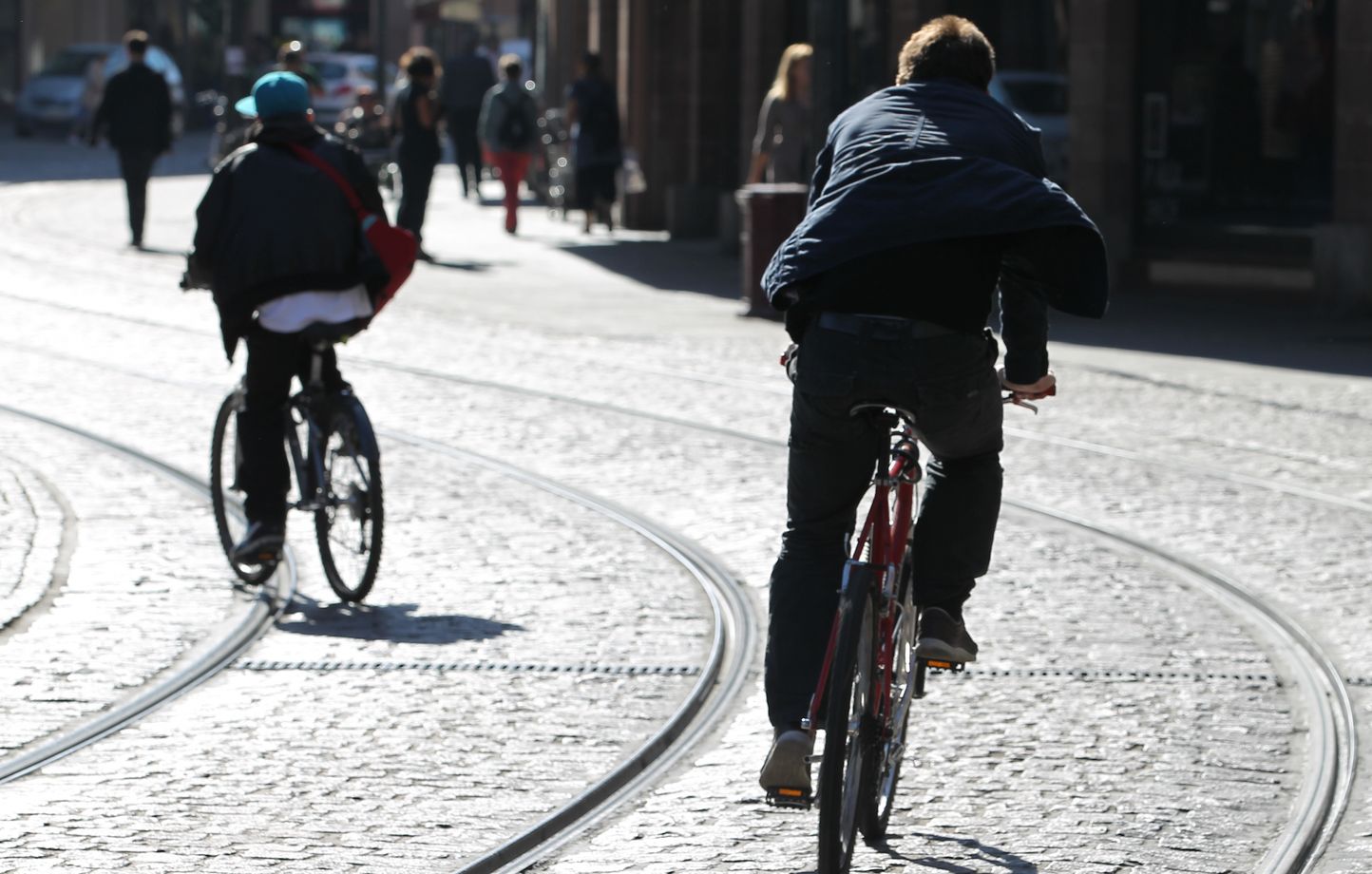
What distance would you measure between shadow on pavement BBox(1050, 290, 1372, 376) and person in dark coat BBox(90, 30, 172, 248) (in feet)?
26.6

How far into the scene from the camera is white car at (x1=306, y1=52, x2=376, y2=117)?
1929 inches

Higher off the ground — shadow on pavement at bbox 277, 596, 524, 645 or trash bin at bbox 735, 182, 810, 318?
trash bin at bbox 735, 182, 810, 318

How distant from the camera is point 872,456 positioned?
4.70 m

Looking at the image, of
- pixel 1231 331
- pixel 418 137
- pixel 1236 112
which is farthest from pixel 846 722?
pixel 418 137

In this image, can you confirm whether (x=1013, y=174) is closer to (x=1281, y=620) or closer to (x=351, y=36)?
(x=1281, y=620)

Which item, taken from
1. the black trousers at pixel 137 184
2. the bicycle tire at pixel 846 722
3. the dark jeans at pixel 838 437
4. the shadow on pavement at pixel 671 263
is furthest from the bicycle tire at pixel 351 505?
the black trousers at pixel 137 184

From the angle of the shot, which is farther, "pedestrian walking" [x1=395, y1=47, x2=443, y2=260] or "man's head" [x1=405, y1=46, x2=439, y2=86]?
"man's head" [x1=405, y1=46, x2=439, y2=86]

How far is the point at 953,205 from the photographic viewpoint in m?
4.57

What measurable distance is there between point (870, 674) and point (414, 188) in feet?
54.5

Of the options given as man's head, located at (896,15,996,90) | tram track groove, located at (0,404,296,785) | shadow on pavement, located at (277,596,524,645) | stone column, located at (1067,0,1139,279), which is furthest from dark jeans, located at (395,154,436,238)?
man's head, located at (896,15,996,90)

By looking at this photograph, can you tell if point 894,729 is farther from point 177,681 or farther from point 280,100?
point 280,100

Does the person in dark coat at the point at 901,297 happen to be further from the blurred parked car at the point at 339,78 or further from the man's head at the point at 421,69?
the blurred parked car at the point at 339,78

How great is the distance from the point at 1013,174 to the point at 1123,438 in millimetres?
6578

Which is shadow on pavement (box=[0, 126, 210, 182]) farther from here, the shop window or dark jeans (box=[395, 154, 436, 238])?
the shop window
